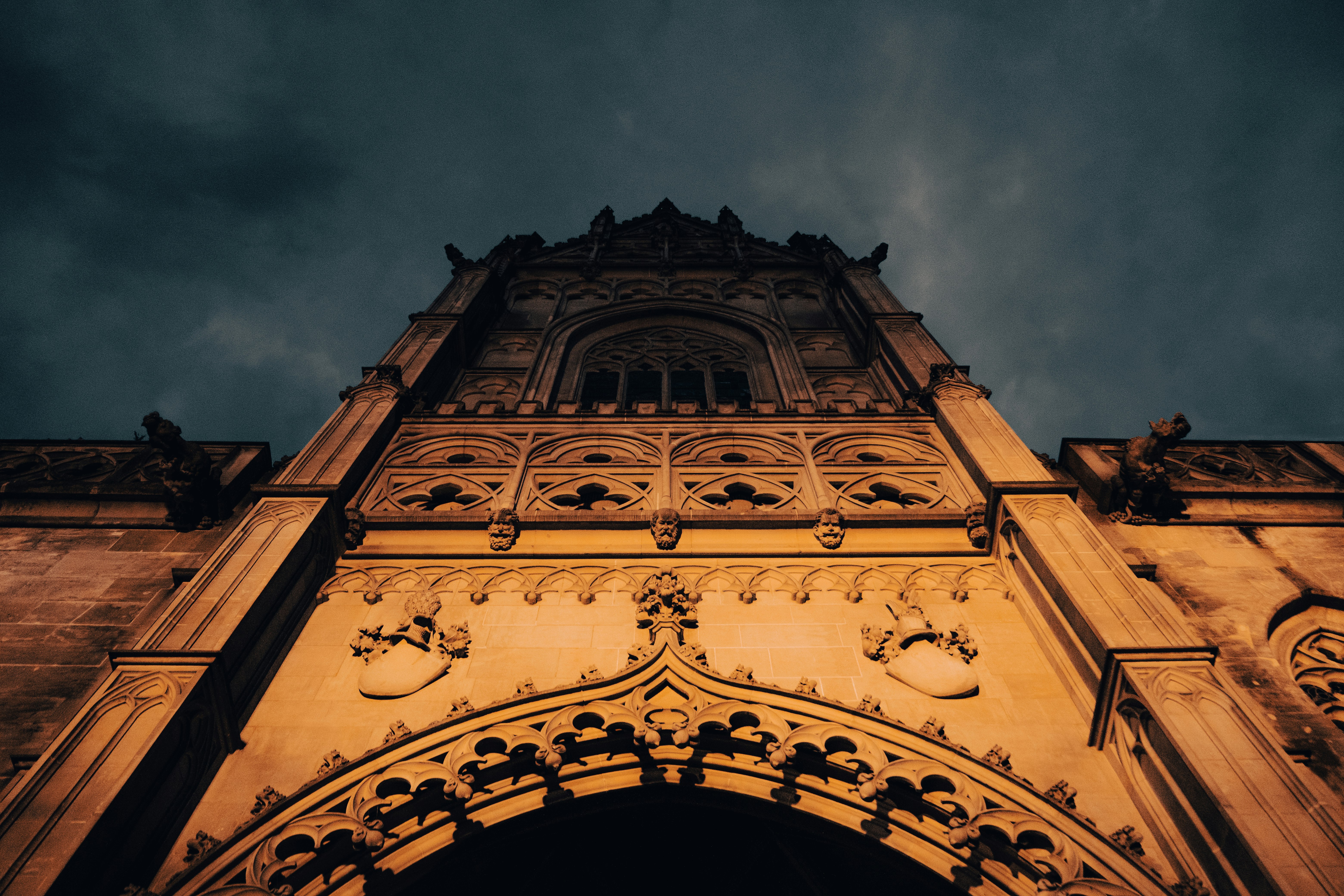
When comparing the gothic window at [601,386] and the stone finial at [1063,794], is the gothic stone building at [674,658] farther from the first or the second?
→ the gothic window at [601,386]

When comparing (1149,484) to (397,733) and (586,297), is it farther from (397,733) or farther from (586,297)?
(586,297)

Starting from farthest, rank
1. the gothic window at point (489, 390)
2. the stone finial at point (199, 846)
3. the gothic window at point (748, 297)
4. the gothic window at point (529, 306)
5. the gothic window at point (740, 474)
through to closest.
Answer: the gothic window at point (748, 297) < the gothic window at point (529, 306) < the gothic window at point (489, 390) < the gothic window at point (740, 474) < the stone finial at point (199, 846)

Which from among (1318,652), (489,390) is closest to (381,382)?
(489,390)

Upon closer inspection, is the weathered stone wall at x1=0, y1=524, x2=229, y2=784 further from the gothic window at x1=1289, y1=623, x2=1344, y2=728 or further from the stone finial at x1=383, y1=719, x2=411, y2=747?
the gothic window at x1=1289, y1=623, x2=1344, y2=728

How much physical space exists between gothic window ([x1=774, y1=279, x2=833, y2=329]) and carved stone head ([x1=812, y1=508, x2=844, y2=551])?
1165 centimetres

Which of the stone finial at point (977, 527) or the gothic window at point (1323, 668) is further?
the stone finial at point (977, 527)

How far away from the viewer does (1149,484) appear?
9.29 m

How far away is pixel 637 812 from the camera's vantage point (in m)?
6.60

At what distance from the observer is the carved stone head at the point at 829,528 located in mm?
9023

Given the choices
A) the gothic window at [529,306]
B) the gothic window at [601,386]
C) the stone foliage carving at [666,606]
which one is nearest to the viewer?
the stone foliage carving at [666,606]

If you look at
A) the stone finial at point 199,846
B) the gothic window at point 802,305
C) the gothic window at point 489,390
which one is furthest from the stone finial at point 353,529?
the gothic window at point 802,305

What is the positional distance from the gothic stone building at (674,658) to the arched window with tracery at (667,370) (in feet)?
18.1

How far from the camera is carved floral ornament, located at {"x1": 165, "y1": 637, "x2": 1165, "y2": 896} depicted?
5.48m

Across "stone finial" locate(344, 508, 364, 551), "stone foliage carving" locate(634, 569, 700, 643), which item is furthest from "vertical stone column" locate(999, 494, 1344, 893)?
"stone finial" locate(344, 508, 364, 551)
